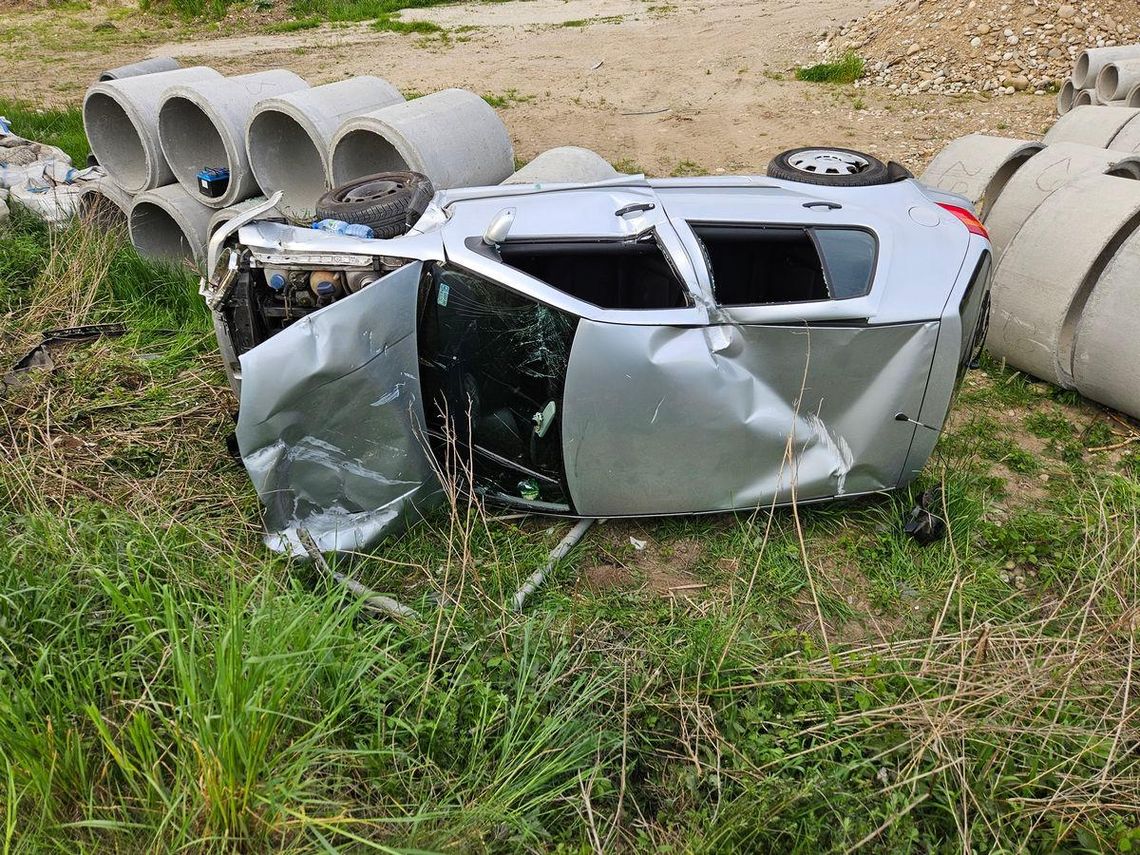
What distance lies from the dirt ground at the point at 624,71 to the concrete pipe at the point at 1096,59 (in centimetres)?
57

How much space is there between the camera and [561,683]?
2902 mm

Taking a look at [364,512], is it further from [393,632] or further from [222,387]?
[222,387]

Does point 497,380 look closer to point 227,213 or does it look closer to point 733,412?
point 733,412

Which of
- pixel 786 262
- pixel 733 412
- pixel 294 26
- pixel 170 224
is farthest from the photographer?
pixel 294 26

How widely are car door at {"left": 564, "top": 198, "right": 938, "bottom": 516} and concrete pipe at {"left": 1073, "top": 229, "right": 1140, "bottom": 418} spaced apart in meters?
1.85

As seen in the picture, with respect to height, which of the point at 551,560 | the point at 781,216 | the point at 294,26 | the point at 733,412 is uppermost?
the point at 294,26

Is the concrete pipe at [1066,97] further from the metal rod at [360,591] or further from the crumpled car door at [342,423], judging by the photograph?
the metal rod at [360,591]

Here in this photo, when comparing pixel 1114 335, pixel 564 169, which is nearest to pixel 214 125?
pixel 564 169

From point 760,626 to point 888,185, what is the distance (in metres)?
2.11

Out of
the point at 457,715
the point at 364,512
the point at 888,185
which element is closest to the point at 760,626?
the point at 457,715

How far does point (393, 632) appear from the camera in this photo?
3092 millimetres

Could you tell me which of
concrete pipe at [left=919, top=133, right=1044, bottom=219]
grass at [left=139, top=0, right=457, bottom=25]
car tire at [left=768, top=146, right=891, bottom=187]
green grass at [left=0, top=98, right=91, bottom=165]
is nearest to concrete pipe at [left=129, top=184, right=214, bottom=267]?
green grass at [left=0, top=98, right=91, bottom=165]

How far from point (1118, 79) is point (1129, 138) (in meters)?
2.63

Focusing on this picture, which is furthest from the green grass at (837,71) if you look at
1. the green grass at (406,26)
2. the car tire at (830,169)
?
the car tire at (830,169)
